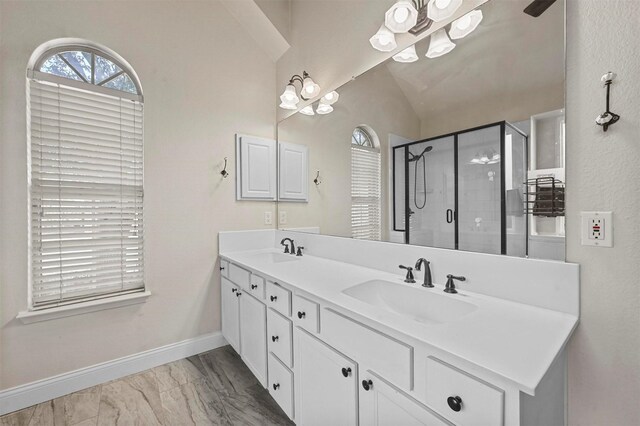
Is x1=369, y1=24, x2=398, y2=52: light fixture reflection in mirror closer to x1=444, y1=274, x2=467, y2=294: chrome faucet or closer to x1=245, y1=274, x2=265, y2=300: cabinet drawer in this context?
x1=444, y1=274, x2=467, y2=294: chrome faucet

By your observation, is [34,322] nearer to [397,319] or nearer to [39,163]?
[39,163]

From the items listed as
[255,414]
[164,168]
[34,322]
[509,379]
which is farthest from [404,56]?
[34,322]

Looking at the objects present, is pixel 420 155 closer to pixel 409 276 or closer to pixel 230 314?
pixel 409 276

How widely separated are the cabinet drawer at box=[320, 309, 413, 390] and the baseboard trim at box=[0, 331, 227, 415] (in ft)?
5.29

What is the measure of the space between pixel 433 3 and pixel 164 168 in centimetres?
200

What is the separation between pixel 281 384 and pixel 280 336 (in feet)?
0.85

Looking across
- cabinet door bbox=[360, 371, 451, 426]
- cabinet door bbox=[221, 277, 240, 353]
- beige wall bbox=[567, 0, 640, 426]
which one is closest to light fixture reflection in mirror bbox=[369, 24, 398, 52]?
beige wall bbox=[567, 0, 640, 426]

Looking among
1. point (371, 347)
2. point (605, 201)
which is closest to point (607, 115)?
point (605, 201)

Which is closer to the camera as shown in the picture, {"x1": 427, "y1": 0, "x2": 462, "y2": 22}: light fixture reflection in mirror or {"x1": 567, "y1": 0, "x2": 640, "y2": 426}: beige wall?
{"x1": 567, "y1": 0, "x2": 640, "y2": 426}: beige wall

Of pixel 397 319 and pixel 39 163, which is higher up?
pixel 39 163

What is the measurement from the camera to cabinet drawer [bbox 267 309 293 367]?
1420 millimetres

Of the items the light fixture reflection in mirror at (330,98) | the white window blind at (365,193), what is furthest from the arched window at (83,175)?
the white window blind at (365,193)

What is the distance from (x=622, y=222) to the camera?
2.86 feet

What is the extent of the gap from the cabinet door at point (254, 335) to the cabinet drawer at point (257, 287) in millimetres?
37
